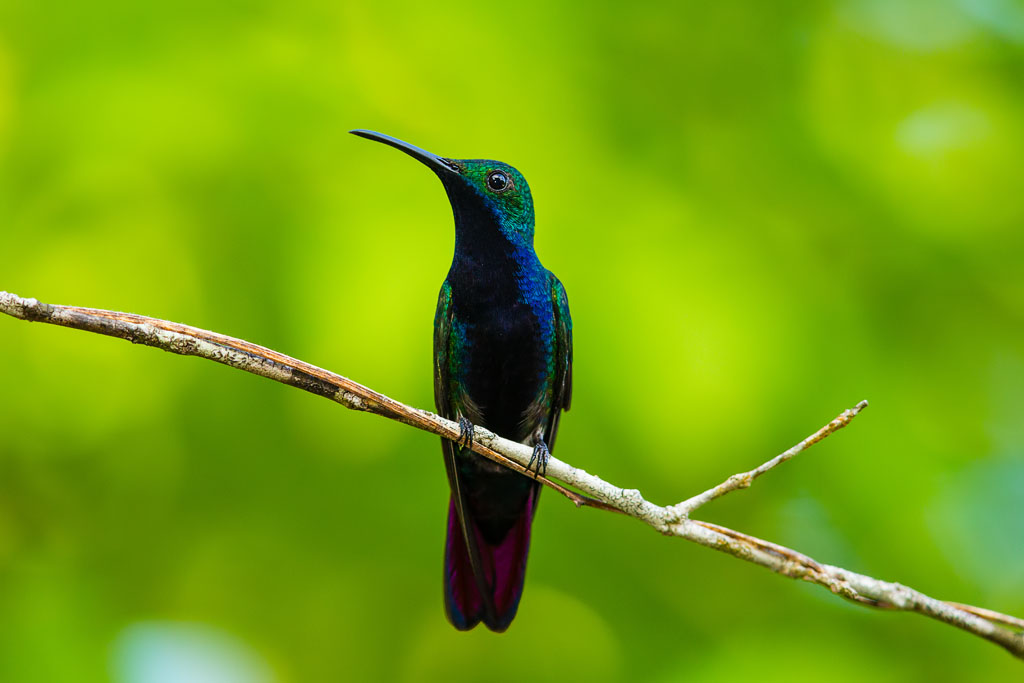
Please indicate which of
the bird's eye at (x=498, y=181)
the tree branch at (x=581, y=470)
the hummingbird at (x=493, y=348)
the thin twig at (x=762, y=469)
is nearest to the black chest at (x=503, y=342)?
the hummingbird at (x=493, y=348)

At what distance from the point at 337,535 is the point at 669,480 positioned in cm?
117

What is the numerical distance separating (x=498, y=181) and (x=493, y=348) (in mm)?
544

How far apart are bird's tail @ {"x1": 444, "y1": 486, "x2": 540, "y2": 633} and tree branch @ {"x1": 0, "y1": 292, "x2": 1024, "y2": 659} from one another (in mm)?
852

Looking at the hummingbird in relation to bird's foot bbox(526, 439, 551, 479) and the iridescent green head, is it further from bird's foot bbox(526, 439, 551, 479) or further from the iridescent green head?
bird's foot bbox(526, 439, 551, 479)

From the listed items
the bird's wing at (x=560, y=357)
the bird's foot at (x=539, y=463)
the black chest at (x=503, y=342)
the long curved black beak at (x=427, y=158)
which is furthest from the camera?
the bird's wing at (x=560, y=357)

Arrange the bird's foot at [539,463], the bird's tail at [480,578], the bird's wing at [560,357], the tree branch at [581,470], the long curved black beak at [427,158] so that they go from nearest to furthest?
the tree branch at [581,470] → the bird's foot at [539,463] → the long curved black beak at [427,158] → the bird's tail at [480,578] → the bird's wing at [560,357]

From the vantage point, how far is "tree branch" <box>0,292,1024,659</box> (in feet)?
5.22

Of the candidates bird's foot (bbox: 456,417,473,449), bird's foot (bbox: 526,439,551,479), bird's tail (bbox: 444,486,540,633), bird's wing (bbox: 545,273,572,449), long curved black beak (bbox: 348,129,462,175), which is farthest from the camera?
bird's wing (bbox: 545,273,572,449)

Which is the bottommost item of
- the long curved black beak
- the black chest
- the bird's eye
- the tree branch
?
the tree branch

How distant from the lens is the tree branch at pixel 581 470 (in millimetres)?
1592

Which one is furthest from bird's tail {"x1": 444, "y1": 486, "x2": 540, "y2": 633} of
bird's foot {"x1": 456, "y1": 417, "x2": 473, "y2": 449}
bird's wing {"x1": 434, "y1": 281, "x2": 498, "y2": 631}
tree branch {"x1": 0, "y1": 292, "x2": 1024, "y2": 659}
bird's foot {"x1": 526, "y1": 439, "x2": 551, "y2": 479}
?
tree branch {"x1": 0, "y1": 292, "x2": 1024, "y2": 659}

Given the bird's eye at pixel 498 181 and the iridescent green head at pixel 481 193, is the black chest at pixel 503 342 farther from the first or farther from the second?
the bird's eye at pixel 498 181

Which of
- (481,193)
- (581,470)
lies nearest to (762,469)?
(581,470)

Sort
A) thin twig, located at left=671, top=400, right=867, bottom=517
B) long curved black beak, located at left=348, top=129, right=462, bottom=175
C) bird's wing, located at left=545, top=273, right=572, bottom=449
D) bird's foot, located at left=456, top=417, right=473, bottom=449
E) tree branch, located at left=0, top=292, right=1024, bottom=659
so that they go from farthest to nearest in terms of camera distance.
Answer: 1. bird's wing, located at left=545, top=273, right=572, bottom=449
2. long curved black beak, located at left=348, top=129, right=462, bottom=175
3. bird's foot, located at left=456, top=417, right=473, bottom=449
4. thin twig, located at left=671, top=400, right=867, bottom=517
5. tree branch, located at left=0, top=292, right=1024, bottom=659
